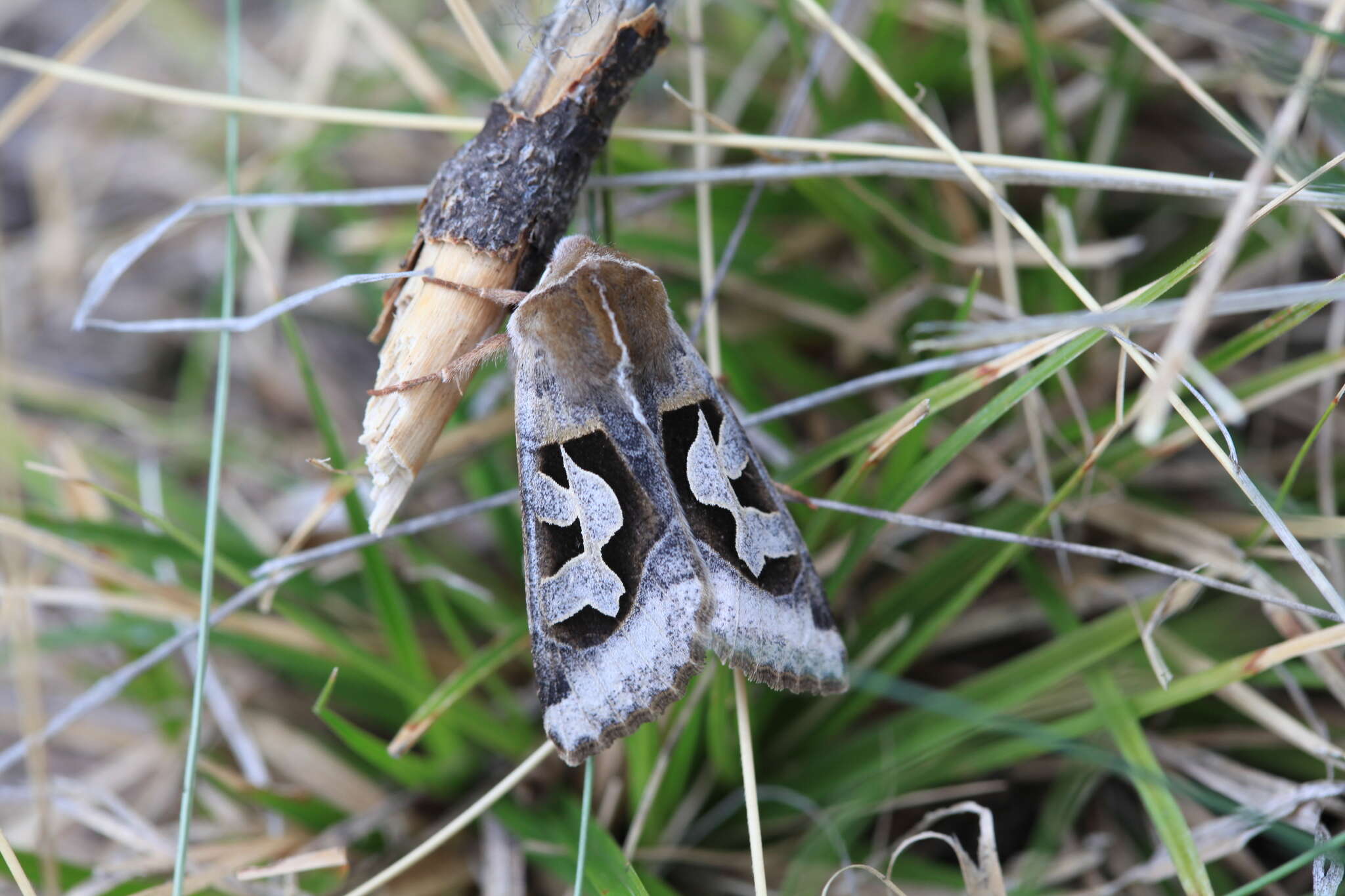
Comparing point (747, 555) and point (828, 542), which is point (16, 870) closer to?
point (747, 555)

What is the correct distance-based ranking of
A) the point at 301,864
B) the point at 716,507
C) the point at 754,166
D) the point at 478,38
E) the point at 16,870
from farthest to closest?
1. the point at 754,166
2. the point at 478,38
3. the point at 716,507
4. the point at 301,864
5. the point at 16,870

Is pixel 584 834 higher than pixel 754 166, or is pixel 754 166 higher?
pixel 754 166

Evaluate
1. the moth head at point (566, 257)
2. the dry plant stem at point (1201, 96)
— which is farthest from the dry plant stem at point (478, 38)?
the dry plant stem at point (1201, 96)

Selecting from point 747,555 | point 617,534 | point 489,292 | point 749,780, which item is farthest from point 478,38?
point 749,780

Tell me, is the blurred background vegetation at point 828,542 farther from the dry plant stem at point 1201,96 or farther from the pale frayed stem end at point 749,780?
the dry plant stem at point 1201,96

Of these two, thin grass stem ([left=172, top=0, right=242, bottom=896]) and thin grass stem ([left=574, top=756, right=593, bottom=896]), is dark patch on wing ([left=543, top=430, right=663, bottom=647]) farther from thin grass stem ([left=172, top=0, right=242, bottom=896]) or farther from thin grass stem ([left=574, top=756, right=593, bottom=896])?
thin grass stem ([left=172, top=0, right=242, bottom=896])

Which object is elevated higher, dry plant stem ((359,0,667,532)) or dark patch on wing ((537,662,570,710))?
dry plant stem ((359,0,667,532))

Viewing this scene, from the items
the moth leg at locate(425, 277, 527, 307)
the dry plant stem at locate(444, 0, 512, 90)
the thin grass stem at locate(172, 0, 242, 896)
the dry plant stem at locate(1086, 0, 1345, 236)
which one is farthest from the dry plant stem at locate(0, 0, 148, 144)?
the dry plant stem at locate(1086, 0, 1345, 236)

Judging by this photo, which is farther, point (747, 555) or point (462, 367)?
point (747, 555)
